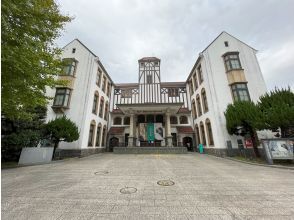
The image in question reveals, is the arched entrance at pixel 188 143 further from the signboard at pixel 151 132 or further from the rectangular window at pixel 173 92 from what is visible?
the rectangular window at pixel 173 92

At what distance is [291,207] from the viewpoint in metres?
4.41

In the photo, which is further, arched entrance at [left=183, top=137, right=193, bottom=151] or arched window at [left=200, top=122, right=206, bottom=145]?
arched entrance at [left=183, top=137, right=193, bottom=151]

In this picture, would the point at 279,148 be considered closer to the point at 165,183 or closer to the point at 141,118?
the point at 165,183

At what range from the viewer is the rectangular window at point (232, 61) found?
17641mm

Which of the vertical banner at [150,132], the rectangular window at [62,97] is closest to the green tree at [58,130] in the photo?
the rectangular window at [62,97]

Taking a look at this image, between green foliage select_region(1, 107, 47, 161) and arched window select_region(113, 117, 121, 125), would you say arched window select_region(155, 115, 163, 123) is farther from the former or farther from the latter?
green foliage select_region(1, 107, 47, 161)

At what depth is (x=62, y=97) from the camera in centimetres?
1759

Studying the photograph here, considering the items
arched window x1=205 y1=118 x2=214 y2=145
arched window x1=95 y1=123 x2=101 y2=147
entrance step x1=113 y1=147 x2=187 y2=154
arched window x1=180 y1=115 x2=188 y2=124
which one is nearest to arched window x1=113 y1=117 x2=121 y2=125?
arched window x1=95 y1=123 x2=101 y2=147

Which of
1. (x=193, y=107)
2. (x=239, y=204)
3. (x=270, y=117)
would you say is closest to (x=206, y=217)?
(x=239, y=204)

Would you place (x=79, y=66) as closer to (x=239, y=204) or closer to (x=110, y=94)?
(x=110, y=94)

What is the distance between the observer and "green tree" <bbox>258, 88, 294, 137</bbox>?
1084 cm

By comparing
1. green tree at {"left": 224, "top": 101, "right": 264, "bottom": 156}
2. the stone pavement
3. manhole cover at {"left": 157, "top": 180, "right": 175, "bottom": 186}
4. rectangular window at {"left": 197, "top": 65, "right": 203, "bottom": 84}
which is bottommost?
the stone pavement

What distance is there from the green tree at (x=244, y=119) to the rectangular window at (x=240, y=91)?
2819 mm

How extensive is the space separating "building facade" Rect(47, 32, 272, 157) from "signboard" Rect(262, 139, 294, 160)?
430cm
